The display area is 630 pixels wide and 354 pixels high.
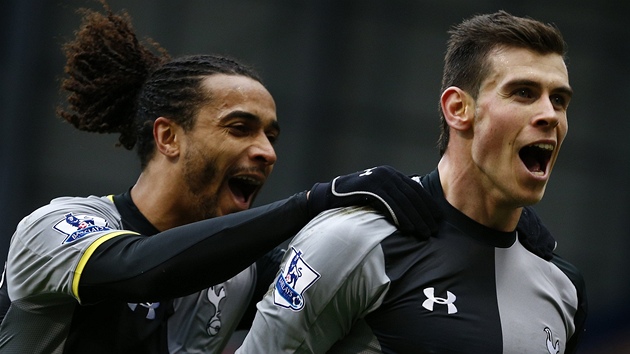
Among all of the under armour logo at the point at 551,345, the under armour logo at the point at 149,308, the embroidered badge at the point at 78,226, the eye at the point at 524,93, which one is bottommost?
the under armour logo at the point at 149,308

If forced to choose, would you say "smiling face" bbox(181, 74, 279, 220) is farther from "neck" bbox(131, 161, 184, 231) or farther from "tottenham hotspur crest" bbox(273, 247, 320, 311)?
"tottenham hotspur crest" bbox(273, 247, 320, 311)

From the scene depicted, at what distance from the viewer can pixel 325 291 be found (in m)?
2.95

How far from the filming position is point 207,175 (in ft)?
13.3

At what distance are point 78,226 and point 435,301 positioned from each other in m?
1.28

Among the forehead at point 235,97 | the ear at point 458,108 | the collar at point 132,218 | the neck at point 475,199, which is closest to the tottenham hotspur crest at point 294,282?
the neck at point 475,199

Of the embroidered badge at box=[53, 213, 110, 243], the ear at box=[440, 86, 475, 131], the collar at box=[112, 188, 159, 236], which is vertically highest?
the ear at box=[440, 86, 475, 131]

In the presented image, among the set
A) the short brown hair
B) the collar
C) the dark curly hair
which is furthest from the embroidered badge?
the short brown hair

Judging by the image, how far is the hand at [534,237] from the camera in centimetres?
338

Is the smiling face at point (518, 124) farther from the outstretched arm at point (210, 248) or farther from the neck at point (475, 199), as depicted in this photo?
the outstretched arm at point (210, 248)

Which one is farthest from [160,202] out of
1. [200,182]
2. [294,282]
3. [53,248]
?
[294,282]

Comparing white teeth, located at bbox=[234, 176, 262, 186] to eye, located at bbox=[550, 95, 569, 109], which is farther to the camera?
white teeth, located at bbox=[234, 176, 262, 186]

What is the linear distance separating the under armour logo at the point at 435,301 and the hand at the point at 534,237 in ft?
1.55

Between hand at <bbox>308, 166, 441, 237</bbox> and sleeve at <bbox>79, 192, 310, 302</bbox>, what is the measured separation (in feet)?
0.51

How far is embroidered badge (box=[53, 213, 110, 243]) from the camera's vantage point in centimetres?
351
